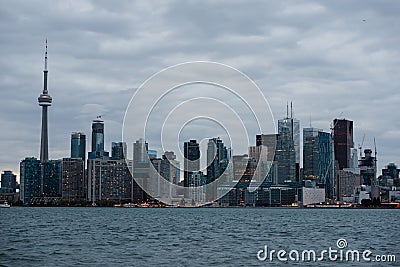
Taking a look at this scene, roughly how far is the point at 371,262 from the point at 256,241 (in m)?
18.8

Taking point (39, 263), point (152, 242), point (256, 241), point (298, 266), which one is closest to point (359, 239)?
point (256, 241)

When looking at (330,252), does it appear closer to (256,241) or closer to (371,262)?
(371,262)

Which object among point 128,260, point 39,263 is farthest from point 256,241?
point 39,263

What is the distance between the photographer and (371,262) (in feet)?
142

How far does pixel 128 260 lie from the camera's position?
4422 cm

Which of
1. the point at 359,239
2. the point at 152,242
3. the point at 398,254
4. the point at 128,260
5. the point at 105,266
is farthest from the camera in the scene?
the point at 359,239

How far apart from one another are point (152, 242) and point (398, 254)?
2187 cm

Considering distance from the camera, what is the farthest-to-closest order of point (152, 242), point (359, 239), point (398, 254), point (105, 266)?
point (359, 239), point (152, 242), point (398, 254), point (105, 266)

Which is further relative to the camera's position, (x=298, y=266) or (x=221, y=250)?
(x=221, y=250)

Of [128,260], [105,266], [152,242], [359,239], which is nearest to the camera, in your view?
[105,266]

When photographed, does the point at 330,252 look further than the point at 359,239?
No

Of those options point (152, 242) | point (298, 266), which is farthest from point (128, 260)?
point (152, 242)

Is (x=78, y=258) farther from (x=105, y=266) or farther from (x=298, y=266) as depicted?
(x=298, y=266)

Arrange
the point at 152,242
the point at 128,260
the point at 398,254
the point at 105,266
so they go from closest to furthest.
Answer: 1. the point at 105,266
2. the point at 128,260
3. the point at 398,254
4. the point at 152,242
